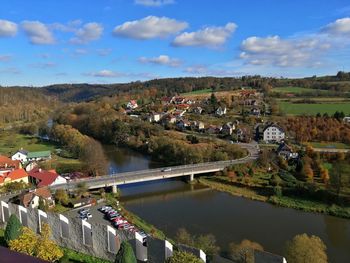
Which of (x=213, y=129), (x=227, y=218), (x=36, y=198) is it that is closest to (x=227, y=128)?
(x=213, y=129)

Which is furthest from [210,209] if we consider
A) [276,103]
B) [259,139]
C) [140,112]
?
[140,112]

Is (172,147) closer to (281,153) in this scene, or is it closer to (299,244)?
(281,153)

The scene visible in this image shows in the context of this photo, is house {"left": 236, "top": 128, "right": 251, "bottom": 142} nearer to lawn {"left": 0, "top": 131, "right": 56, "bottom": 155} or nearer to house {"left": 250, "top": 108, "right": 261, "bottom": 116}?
house {"left": 250, "top": 108, "right": 261, "bottom": 116}

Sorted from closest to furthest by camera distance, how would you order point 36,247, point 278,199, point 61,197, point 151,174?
point 36,247 → point 61,197 → point 278,199 → point 151,174

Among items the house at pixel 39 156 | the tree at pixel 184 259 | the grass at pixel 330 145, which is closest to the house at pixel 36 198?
the tree at pixel 184 259

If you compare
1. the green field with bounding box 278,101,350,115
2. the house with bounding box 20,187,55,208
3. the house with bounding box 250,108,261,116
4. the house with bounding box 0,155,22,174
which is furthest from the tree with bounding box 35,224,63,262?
the house with bounding box 250,108,261,116

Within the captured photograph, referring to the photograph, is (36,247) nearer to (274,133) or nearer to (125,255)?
(125,255)
